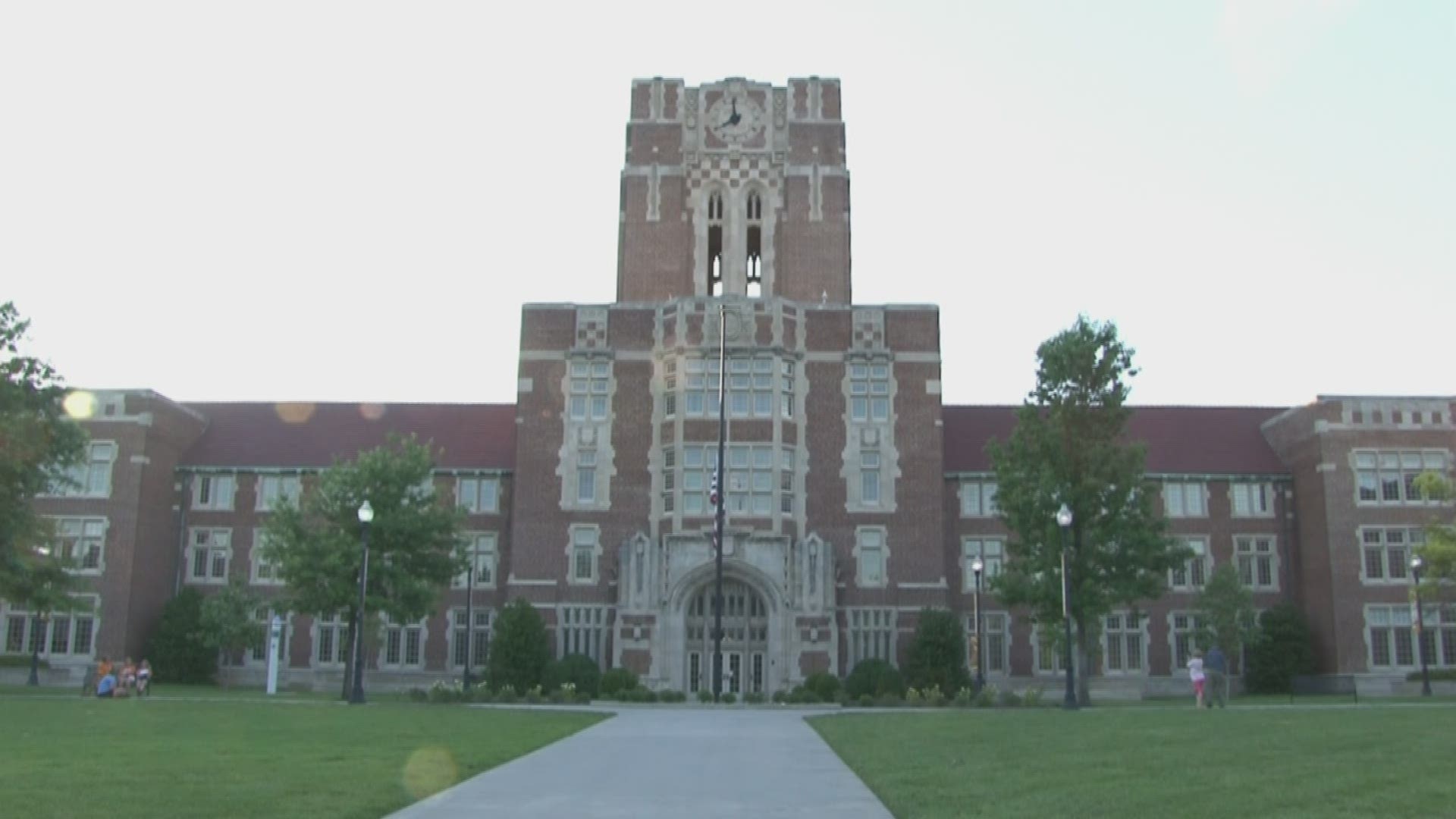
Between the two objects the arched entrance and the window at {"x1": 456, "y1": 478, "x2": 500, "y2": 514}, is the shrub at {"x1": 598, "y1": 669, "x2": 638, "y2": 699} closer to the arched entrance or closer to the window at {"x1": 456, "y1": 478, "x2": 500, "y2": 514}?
the arched entrance

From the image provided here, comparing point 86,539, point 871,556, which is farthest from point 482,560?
point 871,556

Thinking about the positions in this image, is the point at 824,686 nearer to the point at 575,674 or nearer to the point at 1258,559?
the point at 575,674

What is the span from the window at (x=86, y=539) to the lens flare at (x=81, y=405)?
423 centimetres

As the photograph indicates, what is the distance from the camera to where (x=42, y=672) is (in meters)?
54.5

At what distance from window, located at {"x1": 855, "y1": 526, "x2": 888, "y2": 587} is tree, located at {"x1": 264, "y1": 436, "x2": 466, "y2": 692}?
1553 cm

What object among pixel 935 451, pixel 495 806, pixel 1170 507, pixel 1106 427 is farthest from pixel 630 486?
pixel 495 806

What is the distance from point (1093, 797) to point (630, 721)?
56.0 feet

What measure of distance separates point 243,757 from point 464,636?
40.4 m

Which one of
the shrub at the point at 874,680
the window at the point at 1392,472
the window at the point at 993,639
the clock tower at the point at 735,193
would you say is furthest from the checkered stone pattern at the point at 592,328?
the window at the point at 1392,472

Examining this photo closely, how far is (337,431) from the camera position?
204 feet

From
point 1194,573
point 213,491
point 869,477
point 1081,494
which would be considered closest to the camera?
point 1081,494

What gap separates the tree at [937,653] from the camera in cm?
4909

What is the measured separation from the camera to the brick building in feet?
173

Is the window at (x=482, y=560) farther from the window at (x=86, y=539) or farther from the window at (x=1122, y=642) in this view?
the window at (x=1122, y=642)
